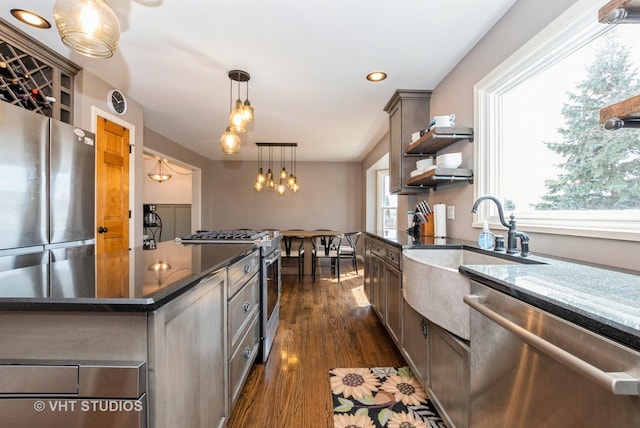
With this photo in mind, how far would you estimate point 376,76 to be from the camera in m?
2.60

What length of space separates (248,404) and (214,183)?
597cm

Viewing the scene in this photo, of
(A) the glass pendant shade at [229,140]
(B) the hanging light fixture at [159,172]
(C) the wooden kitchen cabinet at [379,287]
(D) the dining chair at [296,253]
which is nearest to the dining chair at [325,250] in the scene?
(D) the dining chair at [296,253]

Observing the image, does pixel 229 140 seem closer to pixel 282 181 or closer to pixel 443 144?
pixel 443 144

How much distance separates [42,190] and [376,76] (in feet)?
9.04

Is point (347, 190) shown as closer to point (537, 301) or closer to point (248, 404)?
point (248, 404)

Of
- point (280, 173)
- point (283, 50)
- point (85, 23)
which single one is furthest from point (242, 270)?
point (280, 173)

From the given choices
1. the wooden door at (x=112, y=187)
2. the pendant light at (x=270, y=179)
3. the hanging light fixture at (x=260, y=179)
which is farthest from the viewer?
the pendant light at (x=270, y=179)

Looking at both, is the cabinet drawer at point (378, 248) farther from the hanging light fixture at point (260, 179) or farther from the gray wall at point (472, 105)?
the hanging light fixture at point (260, 179)

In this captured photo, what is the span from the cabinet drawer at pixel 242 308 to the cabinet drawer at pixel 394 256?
104 cm

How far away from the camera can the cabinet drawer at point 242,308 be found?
1467mm

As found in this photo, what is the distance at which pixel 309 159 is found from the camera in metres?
6.62

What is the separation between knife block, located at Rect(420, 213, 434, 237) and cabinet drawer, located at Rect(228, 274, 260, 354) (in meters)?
1.58

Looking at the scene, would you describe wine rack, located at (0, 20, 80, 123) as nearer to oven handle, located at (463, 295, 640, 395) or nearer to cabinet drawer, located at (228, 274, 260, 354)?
cabinet drawer, located at (228, 274, 260, 354)

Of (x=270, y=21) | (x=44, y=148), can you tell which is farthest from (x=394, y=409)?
(x=44, y=148)
